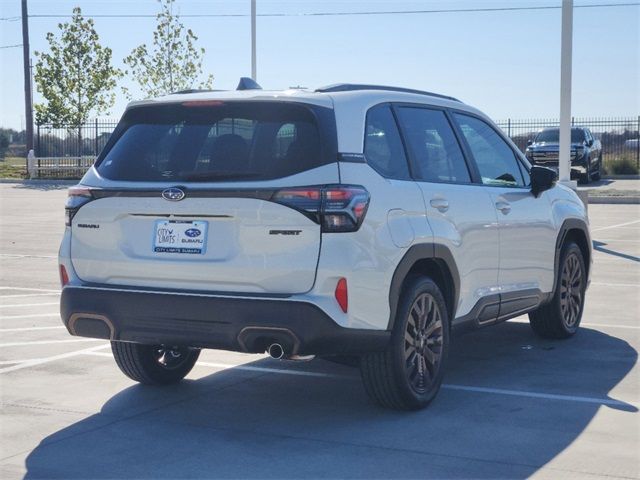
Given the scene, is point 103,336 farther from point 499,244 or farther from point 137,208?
point 499,244

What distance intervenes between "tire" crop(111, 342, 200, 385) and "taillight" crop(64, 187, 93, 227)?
3.29 ft

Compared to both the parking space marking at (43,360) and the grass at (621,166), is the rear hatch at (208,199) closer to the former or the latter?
the parking space marking at (43,360)

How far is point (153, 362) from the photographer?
7.21 meters

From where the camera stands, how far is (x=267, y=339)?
580 centimetres

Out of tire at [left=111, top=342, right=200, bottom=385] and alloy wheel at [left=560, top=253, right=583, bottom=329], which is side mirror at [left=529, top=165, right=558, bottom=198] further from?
tire at [left=111, top=342, right=200, bottom=385]

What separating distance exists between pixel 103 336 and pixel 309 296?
1.31 metres

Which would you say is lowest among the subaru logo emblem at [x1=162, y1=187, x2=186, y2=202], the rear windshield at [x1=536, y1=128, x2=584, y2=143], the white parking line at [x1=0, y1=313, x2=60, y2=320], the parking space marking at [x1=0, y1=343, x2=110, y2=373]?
the parking space marking at [x1=0, y1=343, x2=110, y2=373]

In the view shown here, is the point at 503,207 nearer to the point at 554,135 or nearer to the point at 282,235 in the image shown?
the point at 282,235

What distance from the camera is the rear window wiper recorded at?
598 centimetres

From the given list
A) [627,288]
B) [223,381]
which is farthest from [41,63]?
[223,381]

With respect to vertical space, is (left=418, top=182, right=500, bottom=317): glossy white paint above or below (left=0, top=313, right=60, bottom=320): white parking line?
above

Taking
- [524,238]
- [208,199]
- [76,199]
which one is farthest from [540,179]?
[76,199]

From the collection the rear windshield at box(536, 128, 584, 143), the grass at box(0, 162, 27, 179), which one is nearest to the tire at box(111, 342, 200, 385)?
the rear windshield at box(536, 128, 584, 143)

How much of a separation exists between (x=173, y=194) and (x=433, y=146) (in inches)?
74.0
